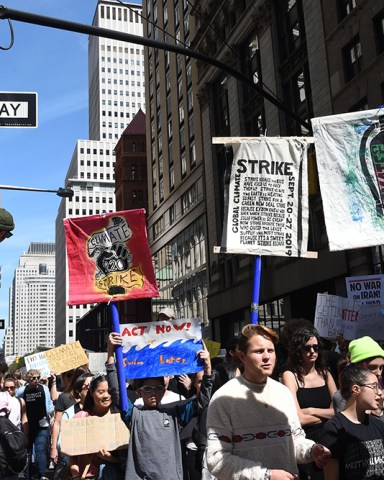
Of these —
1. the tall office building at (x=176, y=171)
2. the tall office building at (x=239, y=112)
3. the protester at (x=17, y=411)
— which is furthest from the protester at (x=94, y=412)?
the tall office building at (x=176, y=171)

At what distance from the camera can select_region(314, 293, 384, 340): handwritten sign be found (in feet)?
32.7

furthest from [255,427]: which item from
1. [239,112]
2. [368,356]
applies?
[239,112]

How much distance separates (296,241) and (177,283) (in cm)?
4000

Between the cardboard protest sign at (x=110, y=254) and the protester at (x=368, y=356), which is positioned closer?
the protester at (x=368, y=356)

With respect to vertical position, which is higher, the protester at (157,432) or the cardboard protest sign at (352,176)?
the cardboard protest sign at (352,176)

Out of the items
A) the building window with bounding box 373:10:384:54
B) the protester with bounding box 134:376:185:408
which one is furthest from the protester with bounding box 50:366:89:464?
the building window with bounding box 373:10:384:54

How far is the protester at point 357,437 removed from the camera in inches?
157

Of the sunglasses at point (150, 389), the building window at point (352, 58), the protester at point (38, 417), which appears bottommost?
the protester at point (38, 417)

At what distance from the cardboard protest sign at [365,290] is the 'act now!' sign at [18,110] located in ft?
19.8

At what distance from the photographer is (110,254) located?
670 centimetres

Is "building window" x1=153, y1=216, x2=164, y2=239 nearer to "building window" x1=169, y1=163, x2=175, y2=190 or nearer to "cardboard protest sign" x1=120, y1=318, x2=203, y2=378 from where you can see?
"building window" x1=169, y1=163, x2=175, y2=190

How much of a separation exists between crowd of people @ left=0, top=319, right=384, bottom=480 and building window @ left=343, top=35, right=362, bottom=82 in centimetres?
1574

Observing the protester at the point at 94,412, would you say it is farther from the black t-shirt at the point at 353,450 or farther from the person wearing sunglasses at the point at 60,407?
the black t-shirt at the point at 353,450

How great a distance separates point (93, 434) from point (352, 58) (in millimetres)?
19690
